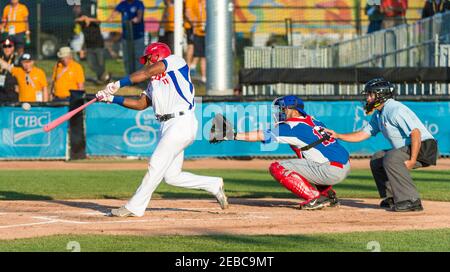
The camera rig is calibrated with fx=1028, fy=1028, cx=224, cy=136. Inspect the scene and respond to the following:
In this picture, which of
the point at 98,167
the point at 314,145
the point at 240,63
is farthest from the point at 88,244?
Answer: the point at 240,63

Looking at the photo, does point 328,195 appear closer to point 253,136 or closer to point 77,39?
point 253,136

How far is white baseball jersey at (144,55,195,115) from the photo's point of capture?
11.2 m

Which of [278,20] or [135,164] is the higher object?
[278,20]

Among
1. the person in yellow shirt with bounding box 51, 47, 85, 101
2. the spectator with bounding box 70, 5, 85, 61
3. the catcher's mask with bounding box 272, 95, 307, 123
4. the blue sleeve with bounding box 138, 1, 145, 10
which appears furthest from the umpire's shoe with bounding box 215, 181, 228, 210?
the spectator with bounding box 70, 5, 85, 61

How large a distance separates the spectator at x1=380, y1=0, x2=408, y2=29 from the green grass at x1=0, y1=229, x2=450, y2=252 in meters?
16.4

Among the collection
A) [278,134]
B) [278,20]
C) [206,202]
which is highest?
[278,20]

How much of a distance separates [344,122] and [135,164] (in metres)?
4.21

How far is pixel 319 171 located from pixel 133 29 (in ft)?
41.1

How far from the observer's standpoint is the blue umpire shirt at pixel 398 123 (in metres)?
11.8

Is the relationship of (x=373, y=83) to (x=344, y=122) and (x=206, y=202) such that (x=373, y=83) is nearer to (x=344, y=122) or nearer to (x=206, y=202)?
(x=206, y=202)

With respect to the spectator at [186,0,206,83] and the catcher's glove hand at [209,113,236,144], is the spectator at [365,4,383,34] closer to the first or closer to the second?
the spectator at [186,0,206,83]

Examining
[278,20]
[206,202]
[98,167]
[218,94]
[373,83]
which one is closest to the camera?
[373,83]

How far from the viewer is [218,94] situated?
21.7 meters

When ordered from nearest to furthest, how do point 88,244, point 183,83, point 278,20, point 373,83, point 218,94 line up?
point 88,244 → point 183,83 → point 373,83 → point 218,94 → point 278,20
